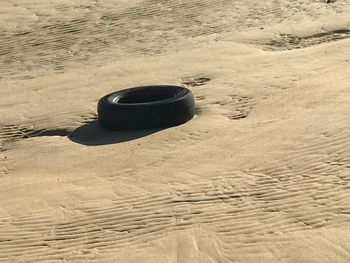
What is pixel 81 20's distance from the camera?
17.7 metres

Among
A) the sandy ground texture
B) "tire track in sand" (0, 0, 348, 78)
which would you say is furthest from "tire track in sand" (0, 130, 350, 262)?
"tire track in sand" (0, 0, 348, 78)

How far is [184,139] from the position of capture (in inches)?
409

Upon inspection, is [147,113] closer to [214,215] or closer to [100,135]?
[100,135]

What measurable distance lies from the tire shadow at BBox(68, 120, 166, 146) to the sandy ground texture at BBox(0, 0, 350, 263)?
0.04m

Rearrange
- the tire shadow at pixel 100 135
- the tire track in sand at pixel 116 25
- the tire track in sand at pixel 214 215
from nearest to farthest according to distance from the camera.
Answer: the tire track in sand at pixel 214 215 → the tire shadow at pixel 100 135 → the tire track in sand at pixel 116 25

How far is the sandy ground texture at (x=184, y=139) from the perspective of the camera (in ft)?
24.5

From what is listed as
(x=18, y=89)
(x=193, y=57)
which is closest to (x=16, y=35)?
(x=18, y=89)

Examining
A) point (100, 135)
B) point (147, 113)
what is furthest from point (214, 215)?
point (100, 135)

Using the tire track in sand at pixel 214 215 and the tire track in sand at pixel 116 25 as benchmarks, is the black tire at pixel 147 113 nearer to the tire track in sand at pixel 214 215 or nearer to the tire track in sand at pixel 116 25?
the tire track in sand at pixel 214 215

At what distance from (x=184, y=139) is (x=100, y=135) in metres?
1.41

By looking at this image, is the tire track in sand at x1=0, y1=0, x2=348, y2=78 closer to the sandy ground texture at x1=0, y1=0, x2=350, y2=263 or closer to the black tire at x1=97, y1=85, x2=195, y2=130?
the sandy ground texture at x1=0, y1=0, x2=350, y2=263

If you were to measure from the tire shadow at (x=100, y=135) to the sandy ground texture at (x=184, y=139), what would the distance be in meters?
0.04

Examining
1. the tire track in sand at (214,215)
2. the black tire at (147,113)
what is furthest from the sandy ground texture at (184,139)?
the black tire at (147,113)

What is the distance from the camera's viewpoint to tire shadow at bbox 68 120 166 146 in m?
10.7
